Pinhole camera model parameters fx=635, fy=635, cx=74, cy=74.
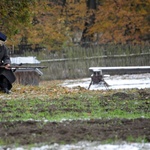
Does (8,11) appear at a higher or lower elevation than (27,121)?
higher

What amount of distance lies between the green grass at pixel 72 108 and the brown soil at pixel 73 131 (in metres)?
0.90

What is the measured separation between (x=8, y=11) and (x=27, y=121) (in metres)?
13.1

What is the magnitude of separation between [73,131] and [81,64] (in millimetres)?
30171

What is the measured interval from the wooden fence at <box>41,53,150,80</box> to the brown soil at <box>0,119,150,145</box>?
28287 millimetres

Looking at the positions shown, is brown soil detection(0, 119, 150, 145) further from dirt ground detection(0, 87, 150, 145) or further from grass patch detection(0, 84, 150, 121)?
grass patch detection(0, 84, 150, 121)

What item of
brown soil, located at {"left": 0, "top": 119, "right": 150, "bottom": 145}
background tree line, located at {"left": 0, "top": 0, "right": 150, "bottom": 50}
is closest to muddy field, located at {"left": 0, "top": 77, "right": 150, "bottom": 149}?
brown soil, located at {"left": 0, "top": 119, "right": 150, "bottom": 145}

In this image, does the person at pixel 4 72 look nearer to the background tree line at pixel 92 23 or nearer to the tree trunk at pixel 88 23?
the background tree line at pixel 92 23

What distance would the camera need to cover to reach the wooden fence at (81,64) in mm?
38844

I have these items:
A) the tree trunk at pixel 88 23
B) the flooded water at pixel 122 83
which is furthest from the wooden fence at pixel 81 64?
the flooded water at pixel 122 83

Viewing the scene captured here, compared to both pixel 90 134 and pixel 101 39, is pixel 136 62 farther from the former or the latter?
pixel 90 134

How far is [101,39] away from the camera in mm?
43719

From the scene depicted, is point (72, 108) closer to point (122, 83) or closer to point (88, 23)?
point (122, 83)

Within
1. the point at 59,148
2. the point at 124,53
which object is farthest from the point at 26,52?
the point at 59,148

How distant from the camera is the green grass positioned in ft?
37.6
